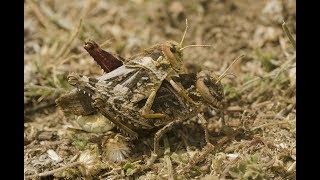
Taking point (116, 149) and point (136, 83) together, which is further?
point (116, 149)

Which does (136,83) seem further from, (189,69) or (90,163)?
(189,69)

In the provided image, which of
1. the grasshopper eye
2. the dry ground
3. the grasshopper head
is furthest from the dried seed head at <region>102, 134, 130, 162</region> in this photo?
the grasshopper head

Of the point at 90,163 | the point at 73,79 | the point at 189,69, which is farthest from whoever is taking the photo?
the point at 189,69

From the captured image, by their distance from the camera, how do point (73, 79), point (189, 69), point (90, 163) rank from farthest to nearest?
point (189, 69) < point (90, 163) < point (73, 79)

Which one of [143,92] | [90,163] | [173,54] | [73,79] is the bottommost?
[90,163]

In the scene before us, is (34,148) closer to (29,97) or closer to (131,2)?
(29,97)

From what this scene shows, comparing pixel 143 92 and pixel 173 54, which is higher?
pixel 173 54

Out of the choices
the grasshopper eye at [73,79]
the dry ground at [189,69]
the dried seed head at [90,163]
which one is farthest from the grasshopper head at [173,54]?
the dried seed head at [90,163]

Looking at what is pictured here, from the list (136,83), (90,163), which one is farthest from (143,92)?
(90,163)
